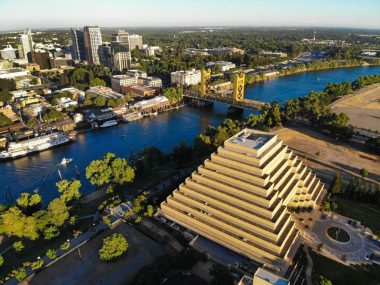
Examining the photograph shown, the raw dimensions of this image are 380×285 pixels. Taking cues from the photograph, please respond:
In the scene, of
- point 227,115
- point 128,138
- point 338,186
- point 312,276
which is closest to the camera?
point 312,276

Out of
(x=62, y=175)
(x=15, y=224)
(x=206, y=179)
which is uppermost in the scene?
(x=206, y=179)

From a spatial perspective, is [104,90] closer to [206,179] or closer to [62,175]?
[62,175]

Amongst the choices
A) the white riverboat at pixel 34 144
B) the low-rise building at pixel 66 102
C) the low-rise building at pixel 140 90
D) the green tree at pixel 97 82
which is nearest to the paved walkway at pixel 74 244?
the white riverboat at pixel 34 144

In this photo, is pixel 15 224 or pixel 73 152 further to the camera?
pixel 73 152

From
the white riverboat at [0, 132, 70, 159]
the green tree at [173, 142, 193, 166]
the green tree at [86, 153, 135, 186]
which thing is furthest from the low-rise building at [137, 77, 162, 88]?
the green tree at [86, 153, 135, 186]

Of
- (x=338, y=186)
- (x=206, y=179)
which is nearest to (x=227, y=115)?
(x=338, y=186)

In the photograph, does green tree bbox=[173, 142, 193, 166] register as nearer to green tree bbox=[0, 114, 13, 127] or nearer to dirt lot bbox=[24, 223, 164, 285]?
dirt lot bbox=[24, 223, 164, 285]

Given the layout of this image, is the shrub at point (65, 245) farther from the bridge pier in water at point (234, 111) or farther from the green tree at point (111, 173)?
the bridge pier in water at point (234, 111)
